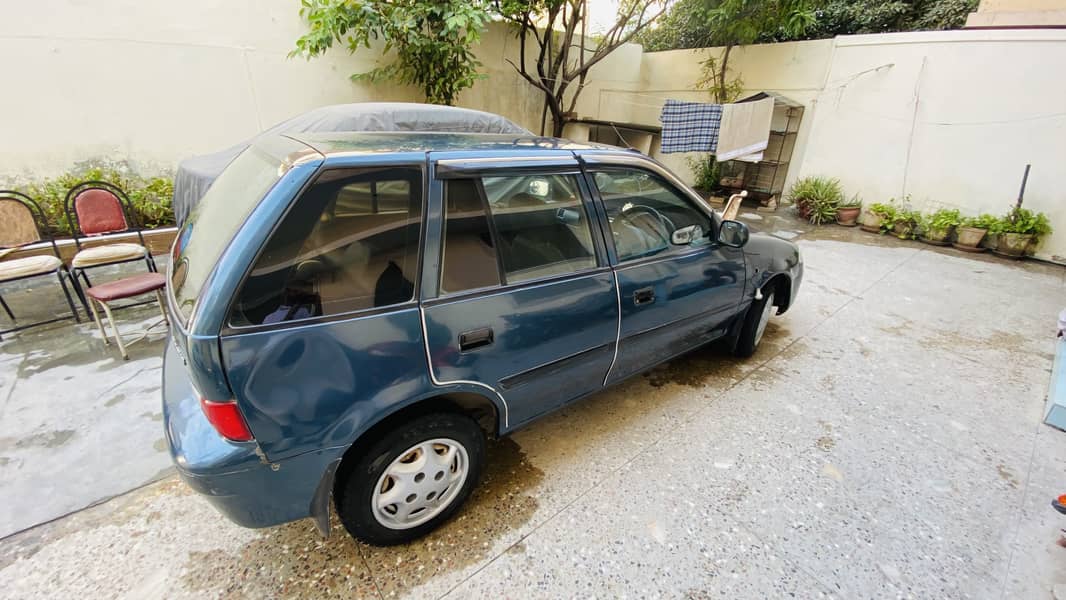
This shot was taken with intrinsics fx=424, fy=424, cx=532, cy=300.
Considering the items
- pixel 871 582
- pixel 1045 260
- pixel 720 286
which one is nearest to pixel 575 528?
pixel 871 582

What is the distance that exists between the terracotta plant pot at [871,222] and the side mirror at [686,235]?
23.0 feet

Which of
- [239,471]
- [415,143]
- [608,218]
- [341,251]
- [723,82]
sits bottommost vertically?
[239,471]

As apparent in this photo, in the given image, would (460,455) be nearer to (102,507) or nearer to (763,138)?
(102,507)

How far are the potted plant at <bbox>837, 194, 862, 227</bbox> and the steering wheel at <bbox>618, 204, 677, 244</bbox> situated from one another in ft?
23.5

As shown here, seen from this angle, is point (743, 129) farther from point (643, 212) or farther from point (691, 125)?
point (643, 212)

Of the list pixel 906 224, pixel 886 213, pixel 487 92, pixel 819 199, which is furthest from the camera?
pixel 487 92

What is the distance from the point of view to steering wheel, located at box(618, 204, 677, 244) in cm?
243

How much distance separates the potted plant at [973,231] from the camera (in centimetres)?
644

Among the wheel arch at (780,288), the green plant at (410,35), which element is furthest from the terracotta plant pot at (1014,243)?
the green plant at (410,35)

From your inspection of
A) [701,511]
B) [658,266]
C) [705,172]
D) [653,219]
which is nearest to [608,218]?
[658,266]

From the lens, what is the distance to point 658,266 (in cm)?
229

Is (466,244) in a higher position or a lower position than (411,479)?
higher

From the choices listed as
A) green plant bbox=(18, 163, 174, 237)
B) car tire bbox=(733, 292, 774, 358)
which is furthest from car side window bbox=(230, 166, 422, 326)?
green plant bbox=(18, 163, 174, 237)

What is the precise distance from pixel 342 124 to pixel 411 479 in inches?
141
